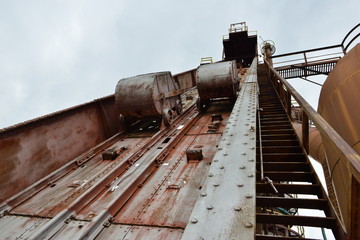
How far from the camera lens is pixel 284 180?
311 centimetres

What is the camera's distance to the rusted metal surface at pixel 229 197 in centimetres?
132

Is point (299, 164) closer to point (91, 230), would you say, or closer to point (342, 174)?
point (342, 174)

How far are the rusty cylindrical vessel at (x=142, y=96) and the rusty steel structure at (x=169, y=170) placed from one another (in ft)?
0.10

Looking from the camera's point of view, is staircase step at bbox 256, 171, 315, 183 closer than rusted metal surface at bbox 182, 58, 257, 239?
No

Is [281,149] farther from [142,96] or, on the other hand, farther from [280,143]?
[142,96]

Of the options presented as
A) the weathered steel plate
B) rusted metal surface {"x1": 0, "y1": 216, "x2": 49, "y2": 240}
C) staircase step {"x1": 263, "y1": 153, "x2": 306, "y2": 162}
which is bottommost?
rusted metal surface {"x1": 0, "y1": 216, "x2": 49, "y2": 240}

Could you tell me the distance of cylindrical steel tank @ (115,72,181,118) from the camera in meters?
5.93

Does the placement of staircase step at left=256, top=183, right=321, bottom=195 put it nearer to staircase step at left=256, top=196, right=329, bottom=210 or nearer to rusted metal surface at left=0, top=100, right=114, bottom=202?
staircase step at left=256, top=196, right=329, bottom=210

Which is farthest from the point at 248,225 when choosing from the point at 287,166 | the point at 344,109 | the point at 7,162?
the point at 7,162

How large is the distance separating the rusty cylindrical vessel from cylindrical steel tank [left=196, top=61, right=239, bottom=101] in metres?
1.43

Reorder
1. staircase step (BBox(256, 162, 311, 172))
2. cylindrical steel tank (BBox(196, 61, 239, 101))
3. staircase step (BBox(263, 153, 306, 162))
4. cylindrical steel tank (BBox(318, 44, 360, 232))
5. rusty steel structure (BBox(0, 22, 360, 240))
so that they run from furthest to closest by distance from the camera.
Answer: cylindrical steel tank (BBox(196, 61, 239, 101)), staircase step (BBox(263, 153, 306, 162)), staircase step (BBox(256, 162, 311, 172)), cylindrical steel tank (BBox(318, 44, 360, 232)), rusty steel structure (BBox(0, 22, 360, 240))

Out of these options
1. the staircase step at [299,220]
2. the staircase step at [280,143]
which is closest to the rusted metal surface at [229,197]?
the staircase step at [299,220]

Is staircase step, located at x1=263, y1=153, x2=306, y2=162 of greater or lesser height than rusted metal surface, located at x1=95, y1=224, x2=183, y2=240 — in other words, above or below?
above

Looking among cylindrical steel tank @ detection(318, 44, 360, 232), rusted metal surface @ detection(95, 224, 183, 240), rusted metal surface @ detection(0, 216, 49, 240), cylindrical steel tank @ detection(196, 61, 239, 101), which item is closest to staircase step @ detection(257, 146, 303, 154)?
cylindrical steel tank @ detection(318, 44, 360, 232)
